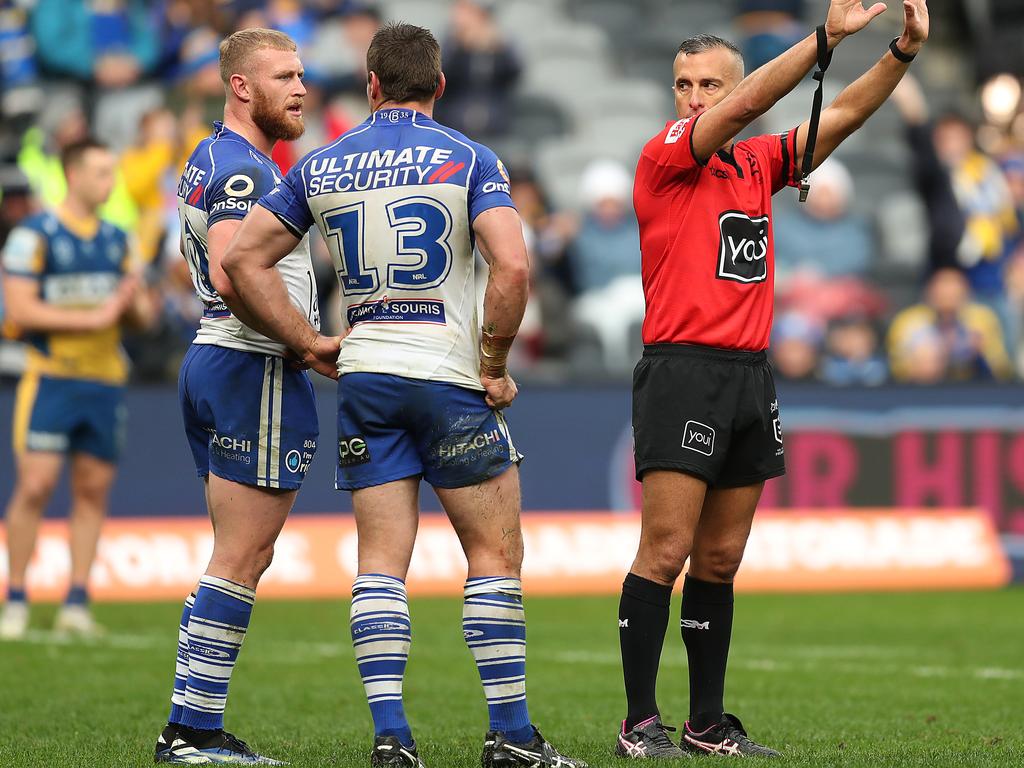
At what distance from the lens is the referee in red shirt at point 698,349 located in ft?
19.6

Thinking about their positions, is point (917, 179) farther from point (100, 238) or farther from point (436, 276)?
point (436, 276)

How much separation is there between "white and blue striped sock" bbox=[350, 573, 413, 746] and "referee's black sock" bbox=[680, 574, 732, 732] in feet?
4.07

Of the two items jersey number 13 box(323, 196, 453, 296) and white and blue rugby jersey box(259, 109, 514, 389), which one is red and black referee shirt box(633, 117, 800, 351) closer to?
white and blue rugby jersey box(259, 109, 514, 389)

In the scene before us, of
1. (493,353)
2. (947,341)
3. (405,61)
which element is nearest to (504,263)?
(493,353)

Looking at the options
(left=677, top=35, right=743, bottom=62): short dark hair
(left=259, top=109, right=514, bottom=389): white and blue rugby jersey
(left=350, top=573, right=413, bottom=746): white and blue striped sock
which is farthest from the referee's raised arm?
(left=350, top=573, right=413, bottom=746): white and blue striped sock

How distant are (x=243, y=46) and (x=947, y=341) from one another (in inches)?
398

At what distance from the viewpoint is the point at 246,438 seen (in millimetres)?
5941

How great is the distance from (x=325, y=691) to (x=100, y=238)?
3.79 meters

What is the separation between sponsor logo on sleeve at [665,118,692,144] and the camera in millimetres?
5844

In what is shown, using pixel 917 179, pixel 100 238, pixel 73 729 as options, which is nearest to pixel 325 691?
pixel 73 729

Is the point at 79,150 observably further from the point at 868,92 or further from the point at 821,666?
the point at 868,92

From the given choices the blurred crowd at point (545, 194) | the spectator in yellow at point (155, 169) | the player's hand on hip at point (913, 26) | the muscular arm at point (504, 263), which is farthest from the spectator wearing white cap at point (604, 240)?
the muscular arm at point (504, 263)

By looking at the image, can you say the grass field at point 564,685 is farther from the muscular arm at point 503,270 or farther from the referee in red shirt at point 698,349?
the muscular arm at point 503,270

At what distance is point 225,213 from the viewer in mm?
5848
